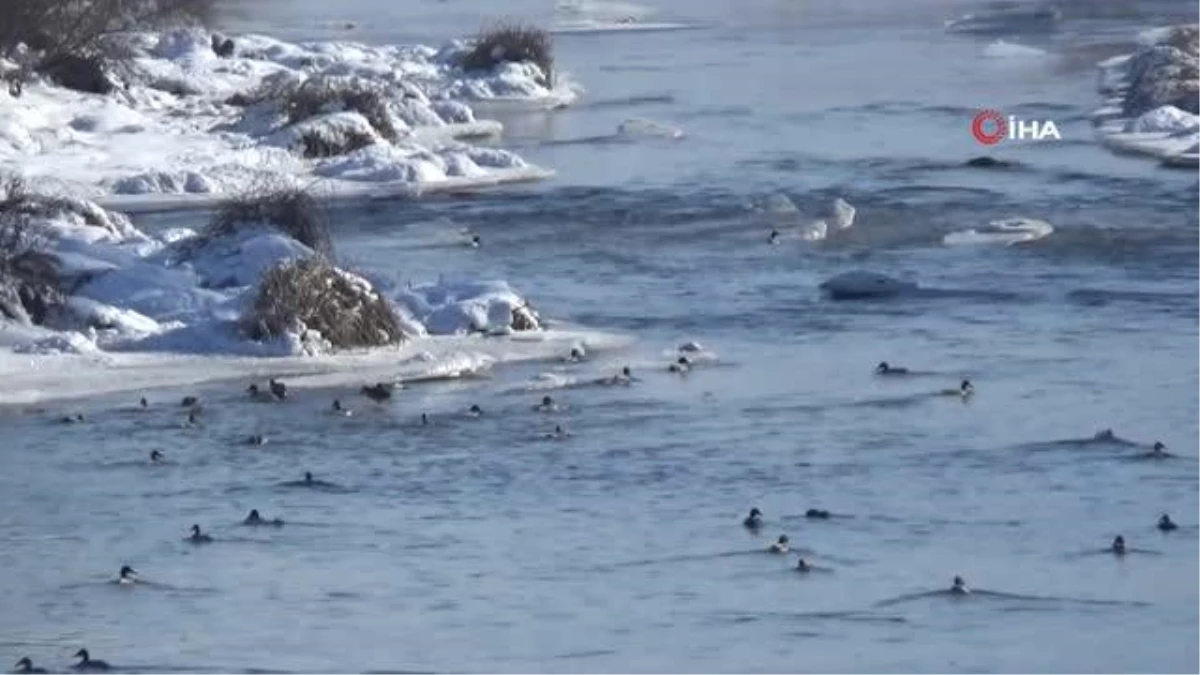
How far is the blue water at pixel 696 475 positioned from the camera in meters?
14.1

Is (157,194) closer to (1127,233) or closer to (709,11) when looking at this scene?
(1127,233)

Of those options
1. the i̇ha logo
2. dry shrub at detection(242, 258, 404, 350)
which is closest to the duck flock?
dry shrub at detection(242, 258, 404, 350)

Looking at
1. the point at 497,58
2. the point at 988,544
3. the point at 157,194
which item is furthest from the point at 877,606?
the point at 497,58

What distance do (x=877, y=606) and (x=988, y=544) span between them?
169 cm

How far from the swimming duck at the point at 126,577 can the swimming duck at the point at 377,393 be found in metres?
5.16

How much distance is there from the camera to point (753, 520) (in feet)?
54.8

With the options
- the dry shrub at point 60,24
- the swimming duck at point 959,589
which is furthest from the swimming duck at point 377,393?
the dry shrub at point 60,24

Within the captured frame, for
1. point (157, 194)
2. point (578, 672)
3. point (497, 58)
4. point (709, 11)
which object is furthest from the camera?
point (709, 11)

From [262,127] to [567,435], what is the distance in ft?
62.5

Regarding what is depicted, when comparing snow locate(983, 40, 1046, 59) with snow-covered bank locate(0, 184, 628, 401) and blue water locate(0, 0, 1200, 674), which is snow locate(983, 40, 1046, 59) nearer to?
blue water locate(0, 0, 1200, 674)

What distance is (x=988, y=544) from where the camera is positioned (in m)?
16.2

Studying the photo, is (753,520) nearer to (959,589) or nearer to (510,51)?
(959,589)

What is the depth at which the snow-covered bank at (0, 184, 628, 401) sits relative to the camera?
21.5 metres

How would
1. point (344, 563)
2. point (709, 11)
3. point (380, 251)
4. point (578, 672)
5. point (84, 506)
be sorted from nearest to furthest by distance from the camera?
point (578, 672) < point (344, 563) < point (84, 506) < point (380, 251) < point (709, 11)
